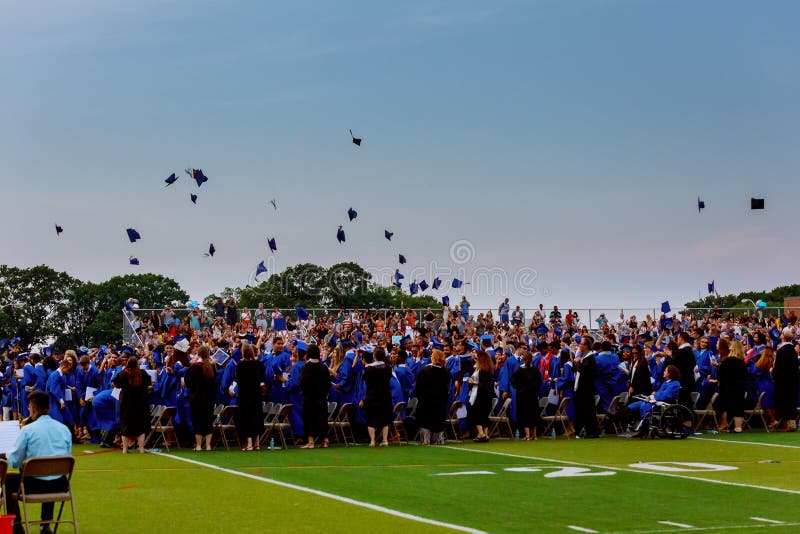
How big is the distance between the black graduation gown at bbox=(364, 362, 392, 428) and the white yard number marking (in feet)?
18.0

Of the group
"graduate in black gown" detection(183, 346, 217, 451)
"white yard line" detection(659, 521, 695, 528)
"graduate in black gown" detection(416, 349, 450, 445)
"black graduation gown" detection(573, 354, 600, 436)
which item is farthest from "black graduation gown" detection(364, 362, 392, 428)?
"white yard line" detection(659, 521, 695, 528)

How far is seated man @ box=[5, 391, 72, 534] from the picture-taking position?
9.52 metres

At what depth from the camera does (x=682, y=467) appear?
14906 millimetres

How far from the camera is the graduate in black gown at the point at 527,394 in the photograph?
20.5m

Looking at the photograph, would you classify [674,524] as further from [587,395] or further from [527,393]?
[587,395]

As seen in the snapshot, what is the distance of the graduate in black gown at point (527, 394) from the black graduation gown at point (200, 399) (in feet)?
19.5

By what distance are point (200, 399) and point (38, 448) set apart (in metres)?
8.63

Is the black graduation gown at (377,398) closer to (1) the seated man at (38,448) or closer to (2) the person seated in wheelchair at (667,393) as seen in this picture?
(2) the person seated in wheelchair at (667,393)

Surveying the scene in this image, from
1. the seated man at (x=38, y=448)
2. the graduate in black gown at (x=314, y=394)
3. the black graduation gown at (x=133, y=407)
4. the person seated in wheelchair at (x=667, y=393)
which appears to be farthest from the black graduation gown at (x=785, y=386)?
the seated man at (x=38, y=448)

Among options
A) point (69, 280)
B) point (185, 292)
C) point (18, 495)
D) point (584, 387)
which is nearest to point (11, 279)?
point (69, 280)

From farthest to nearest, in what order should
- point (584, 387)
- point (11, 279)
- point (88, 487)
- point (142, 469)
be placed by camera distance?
point (11, 279) < point (584, 387) < point (142, 469) < point (88, 487)

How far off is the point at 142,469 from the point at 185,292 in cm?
6965

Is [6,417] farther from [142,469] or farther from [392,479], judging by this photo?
[392,479]

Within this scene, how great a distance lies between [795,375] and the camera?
22.0m
